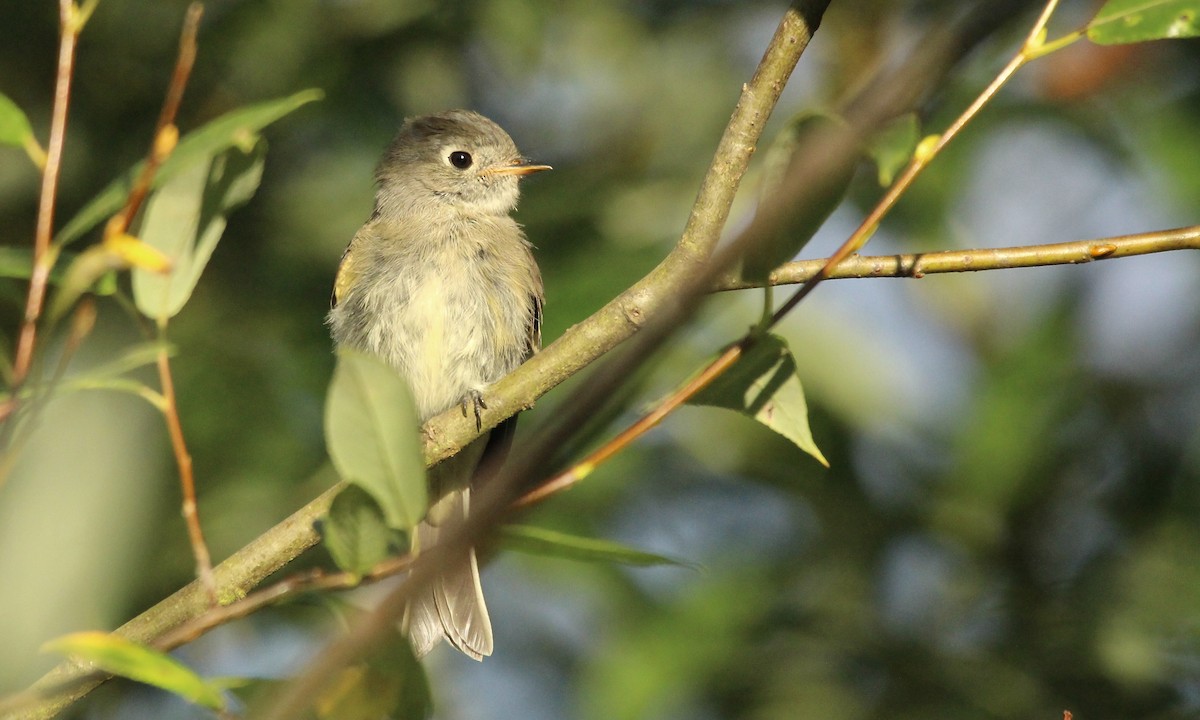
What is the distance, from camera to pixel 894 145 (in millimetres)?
1771

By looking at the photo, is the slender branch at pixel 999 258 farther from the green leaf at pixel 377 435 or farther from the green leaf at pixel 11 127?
the green leaf at pixel 11 127

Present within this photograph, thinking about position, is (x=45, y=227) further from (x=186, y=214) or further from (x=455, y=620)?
(x=455, y=620)

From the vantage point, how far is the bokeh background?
3770 millimetres

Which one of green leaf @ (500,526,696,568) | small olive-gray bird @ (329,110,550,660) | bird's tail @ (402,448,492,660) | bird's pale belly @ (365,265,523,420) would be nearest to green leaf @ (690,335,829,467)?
green leaf @ (500,526,696,568)

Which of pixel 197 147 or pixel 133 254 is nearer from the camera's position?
pixel 133 254

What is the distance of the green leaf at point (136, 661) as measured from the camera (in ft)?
4.93

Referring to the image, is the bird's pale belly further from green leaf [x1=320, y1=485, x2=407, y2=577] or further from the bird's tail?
green leaf [x1=320, y1=485, x2=407, y2=577]

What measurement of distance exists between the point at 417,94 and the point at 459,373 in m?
1.10

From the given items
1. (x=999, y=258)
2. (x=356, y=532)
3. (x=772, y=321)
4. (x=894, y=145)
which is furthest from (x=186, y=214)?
(x=999, y=258)

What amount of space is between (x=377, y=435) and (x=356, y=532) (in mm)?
181

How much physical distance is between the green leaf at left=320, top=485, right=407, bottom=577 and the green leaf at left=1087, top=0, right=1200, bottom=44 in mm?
1300

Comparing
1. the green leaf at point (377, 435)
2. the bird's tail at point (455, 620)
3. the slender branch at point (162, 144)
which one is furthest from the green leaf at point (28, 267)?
the bird's tail at point (455, 620)

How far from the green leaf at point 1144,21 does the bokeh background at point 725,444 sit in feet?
6.14

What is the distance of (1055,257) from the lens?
2.03m
